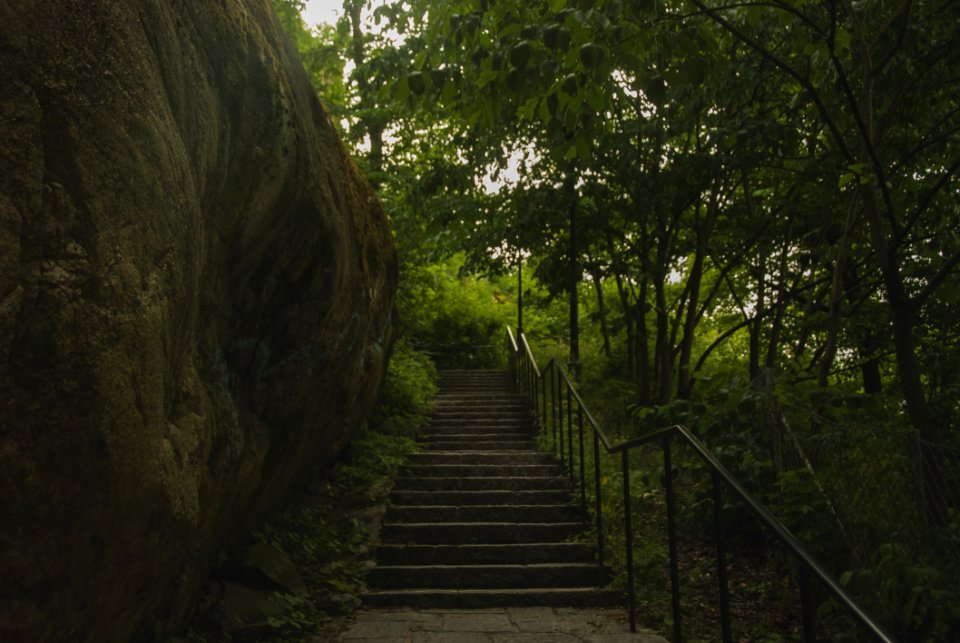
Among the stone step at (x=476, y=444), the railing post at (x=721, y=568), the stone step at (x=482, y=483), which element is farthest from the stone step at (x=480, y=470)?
the railing post at (x=721, y=568)

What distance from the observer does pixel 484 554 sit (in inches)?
224

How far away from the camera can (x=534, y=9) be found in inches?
143

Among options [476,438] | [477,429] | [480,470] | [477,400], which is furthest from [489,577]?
[477,400]

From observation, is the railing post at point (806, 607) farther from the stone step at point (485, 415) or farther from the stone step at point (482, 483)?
the stone step at point (485, 415)

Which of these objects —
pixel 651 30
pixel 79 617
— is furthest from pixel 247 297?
pixel 651 30

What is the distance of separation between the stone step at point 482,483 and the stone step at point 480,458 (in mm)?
565

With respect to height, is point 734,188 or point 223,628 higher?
point 734,188

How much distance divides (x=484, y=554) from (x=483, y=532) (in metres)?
0.44

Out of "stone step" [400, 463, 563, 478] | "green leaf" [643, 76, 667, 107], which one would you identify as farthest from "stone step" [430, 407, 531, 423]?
"green leaf" [643, 76, 667, 107]

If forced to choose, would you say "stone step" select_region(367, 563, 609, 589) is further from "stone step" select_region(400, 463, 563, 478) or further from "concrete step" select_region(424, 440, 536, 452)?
"concrete step" select_region(424, 440, 536, 452)

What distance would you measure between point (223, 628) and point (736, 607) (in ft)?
9.98

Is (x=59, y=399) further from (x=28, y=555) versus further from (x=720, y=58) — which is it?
(x=720, y=58)

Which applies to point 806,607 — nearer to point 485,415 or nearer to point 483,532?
point 483,532

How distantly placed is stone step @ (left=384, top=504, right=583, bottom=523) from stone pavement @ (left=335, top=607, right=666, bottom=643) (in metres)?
1.53
